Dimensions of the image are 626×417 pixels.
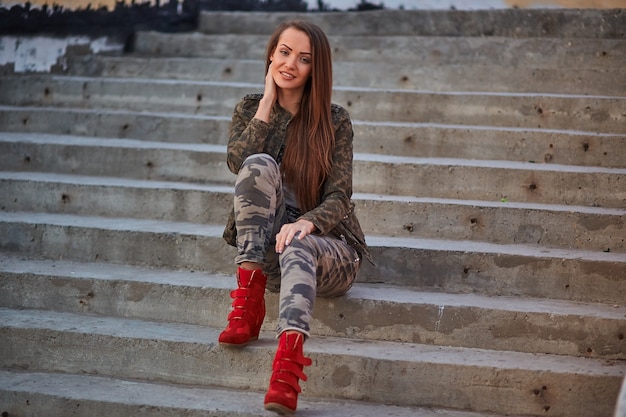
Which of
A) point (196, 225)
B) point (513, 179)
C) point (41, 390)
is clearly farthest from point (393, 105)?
point (41, 390)

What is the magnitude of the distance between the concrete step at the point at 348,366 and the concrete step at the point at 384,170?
43.0 inches

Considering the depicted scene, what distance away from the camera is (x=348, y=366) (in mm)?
3330

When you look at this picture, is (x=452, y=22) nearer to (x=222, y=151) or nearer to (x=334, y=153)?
(x=222, y=151)

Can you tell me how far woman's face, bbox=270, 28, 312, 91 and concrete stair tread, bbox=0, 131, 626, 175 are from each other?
1.10 meters

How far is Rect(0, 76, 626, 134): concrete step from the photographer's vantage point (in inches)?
194

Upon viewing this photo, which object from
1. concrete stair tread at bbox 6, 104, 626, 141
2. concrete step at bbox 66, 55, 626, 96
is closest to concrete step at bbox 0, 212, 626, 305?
concrete stair tread at bbox 6, 104, 626, 141

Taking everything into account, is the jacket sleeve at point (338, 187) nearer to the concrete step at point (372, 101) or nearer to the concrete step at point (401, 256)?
the concrete step at point (401, 256)

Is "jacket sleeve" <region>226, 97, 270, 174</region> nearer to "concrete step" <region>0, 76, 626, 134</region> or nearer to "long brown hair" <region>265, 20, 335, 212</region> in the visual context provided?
"long brown hair" <region>265, 20, 335, 212</region>

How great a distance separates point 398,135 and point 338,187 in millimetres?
1463

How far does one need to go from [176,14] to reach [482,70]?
8.04 feet

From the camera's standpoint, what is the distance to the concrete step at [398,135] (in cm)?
460

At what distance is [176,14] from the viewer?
6.76 m

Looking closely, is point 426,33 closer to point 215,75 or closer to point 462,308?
point 215,75

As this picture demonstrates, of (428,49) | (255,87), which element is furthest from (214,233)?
(428,49)
